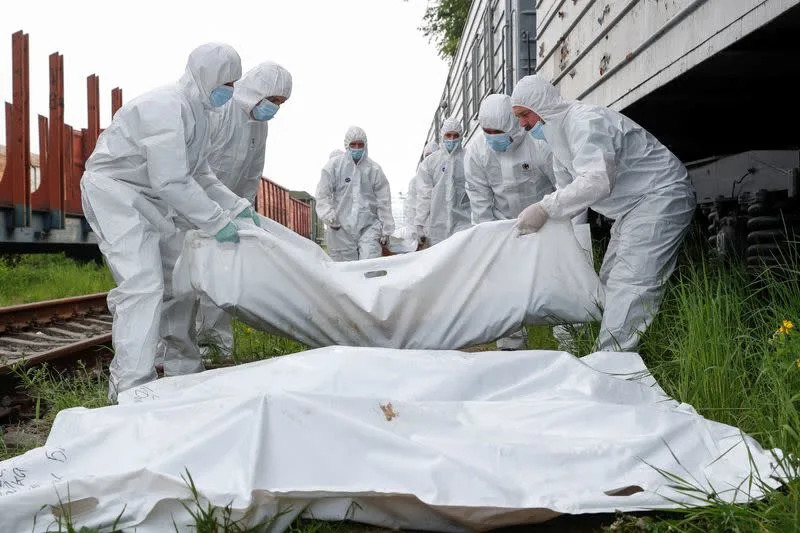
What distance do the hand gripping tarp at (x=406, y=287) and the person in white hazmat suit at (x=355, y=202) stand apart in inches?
204

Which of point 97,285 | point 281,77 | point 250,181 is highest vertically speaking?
point 281,77

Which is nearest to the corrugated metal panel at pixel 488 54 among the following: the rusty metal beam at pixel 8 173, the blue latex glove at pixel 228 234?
the blue latex glove at pixel 228 234

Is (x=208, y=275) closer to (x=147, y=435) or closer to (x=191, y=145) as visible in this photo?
(x=191, y=145)

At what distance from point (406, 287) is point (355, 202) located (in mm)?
5477

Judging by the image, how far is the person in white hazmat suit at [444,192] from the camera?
29.1ft

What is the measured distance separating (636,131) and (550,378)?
2.17 m

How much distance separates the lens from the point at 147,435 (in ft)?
8.10

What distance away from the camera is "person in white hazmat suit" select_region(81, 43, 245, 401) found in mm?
4004

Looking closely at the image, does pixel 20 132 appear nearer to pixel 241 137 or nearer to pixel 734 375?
pixel 241 137

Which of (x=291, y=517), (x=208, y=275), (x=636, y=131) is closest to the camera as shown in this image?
(x=291, y=517)

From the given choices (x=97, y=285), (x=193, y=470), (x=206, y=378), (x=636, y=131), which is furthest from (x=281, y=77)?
(x=97, y=285)

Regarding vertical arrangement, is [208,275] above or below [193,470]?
above

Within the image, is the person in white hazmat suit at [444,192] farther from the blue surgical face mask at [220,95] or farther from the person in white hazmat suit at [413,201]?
the blue surgical face mask at [220,95]

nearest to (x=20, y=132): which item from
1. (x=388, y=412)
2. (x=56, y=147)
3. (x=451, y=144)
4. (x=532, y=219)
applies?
(x=56, y=147)
